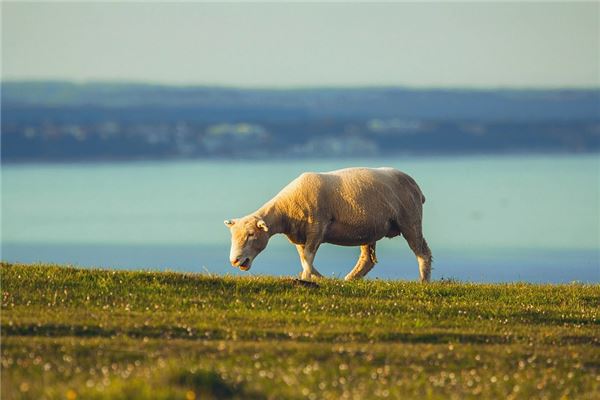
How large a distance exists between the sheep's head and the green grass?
270cm

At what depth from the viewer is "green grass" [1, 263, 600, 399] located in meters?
17.5

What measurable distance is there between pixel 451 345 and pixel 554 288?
6056 millimetres

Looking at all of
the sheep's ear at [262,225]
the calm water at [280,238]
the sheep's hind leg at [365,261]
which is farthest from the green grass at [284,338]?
the calm water at [280,238]

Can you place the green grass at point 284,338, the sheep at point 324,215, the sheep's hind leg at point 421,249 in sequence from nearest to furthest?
the green grass at point 284,338 < the sheep at point 324,215 < the sheep's hind leg at point 421,249

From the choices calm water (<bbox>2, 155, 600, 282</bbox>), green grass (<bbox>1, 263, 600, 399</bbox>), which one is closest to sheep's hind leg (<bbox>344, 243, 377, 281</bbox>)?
green grass (<bbox>1, 263, 600, 399</bbox>)

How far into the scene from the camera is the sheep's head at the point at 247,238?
1059 inches

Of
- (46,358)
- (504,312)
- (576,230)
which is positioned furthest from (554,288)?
(576,230)

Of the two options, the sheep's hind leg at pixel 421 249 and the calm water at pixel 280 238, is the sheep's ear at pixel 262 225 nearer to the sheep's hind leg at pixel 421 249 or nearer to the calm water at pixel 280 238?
the sheep's hind leg at pixel 421 249

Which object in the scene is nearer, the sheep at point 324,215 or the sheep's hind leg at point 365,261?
the sheep at point 324,215

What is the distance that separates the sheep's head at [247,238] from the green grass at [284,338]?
2.70m

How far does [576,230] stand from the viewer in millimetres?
137625

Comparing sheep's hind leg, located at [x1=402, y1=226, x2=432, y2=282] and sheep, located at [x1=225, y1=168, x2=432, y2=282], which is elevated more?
sheep, located at [x1=225, y1=168, x2=432, y2=282]

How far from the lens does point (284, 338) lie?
20.0 m

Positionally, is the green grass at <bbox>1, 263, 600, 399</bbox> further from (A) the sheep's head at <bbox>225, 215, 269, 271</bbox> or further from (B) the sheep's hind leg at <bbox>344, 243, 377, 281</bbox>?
(B) the sheep's hind leg at <bbox>344, 243, 377, 281</bbox>
